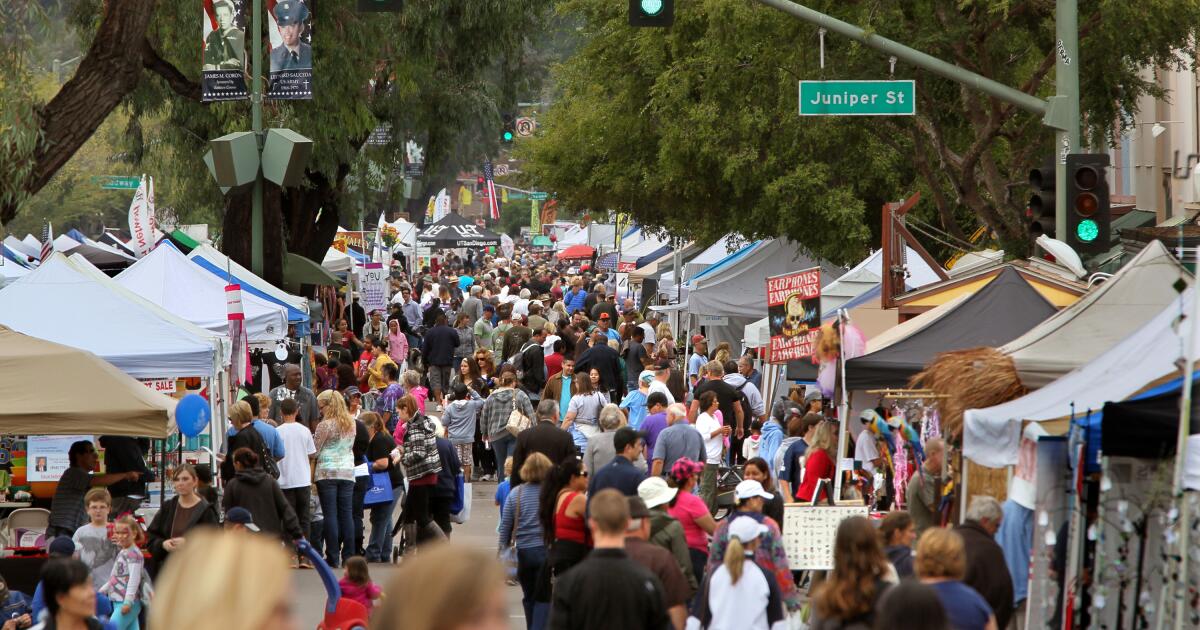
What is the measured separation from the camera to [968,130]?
23672 millimetres

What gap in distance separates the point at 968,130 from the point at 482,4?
28.0 feet

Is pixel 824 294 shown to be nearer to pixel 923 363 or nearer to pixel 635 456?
pixel 923 363

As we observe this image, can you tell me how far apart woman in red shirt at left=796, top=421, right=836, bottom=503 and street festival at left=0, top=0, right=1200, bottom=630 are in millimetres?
45

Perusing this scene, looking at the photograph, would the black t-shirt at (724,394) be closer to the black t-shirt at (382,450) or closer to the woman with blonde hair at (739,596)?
the black t-shirt at (382,450)

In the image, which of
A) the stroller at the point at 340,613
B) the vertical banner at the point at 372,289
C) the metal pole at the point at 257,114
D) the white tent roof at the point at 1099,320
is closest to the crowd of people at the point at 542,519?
the stroller at the point at 340,613

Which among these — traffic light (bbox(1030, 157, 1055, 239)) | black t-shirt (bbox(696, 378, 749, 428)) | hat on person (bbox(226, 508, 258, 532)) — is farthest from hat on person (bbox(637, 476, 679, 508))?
black t-shirt (bbox(696, 378, 749, 428))

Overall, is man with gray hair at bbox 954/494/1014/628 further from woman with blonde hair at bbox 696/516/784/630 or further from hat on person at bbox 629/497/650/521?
hat on person at bbox 629/497/650/521

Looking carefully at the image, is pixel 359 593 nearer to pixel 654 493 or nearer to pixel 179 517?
pixel 179 517

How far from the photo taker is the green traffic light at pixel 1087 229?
1506 centimetres

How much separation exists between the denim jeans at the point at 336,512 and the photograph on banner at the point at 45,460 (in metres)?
2.35

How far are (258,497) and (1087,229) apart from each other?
7563 millimetres

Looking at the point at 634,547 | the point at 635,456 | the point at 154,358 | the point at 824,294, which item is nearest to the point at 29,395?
the point at 154,358

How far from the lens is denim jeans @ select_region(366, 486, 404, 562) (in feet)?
52.3

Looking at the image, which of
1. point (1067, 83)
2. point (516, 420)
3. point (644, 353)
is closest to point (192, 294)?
point (516, 420)
